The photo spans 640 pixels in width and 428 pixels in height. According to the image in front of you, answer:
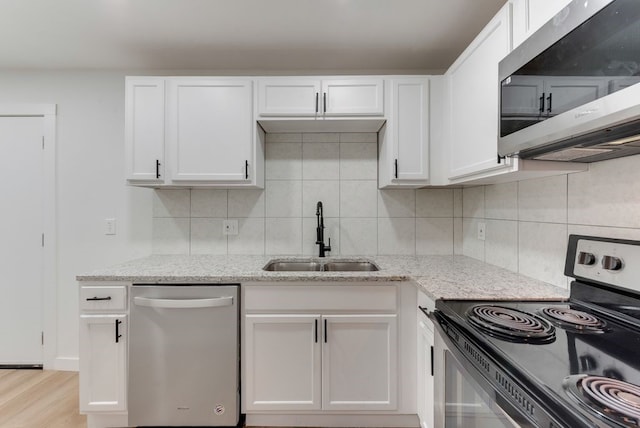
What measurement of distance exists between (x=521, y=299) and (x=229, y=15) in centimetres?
202

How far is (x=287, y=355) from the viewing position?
1.64m

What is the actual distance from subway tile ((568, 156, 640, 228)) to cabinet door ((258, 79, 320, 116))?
1411 millimetres

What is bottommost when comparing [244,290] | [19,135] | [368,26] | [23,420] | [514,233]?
[23,420]

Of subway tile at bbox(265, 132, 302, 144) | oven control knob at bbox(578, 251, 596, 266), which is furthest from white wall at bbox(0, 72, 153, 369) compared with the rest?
oven control knob at bbox(578, 251, 596, 266)

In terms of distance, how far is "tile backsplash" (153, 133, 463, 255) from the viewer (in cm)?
231

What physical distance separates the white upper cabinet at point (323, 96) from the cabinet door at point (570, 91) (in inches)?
43.9

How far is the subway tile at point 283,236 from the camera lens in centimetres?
232

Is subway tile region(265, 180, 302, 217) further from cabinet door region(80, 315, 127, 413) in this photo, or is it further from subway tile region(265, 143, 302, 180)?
cabinet door region(80, 315, 127, 413)

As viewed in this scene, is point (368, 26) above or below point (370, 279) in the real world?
above

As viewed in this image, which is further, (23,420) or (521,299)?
(23,420)

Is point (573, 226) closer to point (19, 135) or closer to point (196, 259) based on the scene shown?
point (196, 259)

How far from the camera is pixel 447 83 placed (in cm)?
184

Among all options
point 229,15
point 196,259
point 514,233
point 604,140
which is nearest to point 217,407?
point 196,259

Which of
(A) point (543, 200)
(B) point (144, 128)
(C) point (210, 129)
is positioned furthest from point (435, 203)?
(B) point (144, 128)
